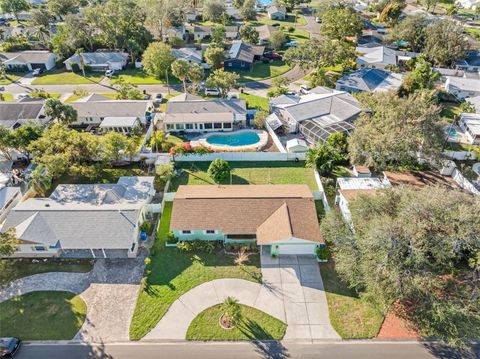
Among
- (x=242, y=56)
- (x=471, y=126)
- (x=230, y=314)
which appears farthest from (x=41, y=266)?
(x=242, y=56)

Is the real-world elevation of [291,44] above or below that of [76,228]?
above

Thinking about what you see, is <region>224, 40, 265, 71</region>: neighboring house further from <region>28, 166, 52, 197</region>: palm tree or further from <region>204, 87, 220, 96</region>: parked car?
<region>28, 166, 52, 197</region>: palm tree

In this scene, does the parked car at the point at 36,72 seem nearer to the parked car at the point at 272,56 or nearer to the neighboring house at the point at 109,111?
the neighboring house at the point at 109,111

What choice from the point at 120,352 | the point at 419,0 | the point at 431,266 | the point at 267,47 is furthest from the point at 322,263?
the point at 419,0

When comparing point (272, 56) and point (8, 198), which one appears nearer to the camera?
point (8, 198)

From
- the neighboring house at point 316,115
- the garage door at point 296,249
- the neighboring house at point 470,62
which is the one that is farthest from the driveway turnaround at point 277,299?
the neighboring house at point 470,62

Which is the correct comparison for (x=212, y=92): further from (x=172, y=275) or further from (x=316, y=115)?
(x=172, y=275)
